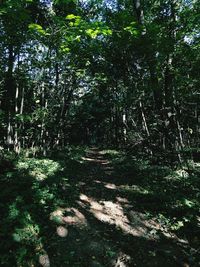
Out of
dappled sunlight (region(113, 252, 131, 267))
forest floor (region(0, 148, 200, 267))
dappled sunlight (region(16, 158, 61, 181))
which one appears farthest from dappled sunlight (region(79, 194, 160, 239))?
dappled sunlight (region(16, 158, 61, 181))

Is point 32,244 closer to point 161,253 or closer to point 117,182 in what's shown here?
point 161,253

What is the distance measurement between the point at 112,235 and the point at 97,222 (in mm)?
889

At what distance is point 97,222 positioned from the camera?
28.2ft

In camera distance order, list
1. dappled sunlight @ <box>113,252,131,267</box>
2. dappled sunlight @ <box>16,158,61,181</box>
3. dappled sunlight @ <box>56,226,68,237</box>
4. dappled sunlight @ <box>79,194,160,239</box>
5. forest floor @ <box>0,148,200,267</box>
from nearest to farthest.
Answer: dappled sunlight @ <box>113,252,131,267</box> → forest floor @ <box>0,148,200,267</box> → dappled sunlight @ <box>56,226,68,237</box> → dappled sunlight @ <box>79,194,160,239</box> → dappled sunlight @ <box>16,158,61,181</box>

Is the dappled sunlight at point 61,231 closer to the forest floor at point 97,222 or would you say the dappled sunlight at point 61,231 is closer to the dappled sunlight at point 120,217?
the forest floor at point 97,222

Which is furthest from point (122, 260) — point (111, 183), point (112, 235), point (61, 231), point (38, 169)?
point (38, 169)

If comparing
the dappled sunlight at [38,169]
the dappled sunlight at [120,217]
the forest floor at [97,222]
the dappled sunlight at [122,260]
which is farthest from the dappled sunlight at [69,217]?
the dappled sunlight at [38,169]

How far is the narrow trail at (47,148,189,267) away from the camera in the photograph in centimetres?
673

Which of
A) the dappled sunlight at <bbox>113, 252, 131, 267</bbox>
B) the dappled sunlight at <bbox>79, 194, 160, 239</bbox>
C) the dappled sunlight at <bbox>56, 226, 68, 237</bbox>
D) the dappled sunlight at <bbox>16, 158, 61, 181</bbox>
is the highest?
the dappled sunlight at <bbox>16, 158, 61, 181</bbox>

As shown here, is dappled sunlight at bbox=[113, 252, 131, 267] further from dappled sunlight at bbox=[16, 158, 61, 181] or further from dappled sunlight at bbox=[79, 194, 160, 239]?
dappled sunlight at bbox=[16, 158, 61, 181]

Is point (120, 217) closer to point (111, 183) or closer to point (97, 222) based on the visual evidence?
point (97, 222)

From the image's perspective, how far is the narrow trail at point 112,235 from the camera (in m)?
6.73

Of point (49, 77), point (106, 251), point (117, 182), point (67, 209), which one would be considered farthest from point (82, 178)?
point (49, 77)

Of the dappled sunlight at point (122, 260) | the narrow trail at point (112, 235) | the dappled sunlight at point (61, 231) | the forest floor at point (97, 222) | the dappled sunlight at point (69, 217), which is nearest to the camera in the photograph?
the dappled sunlight at point (122, 260)
